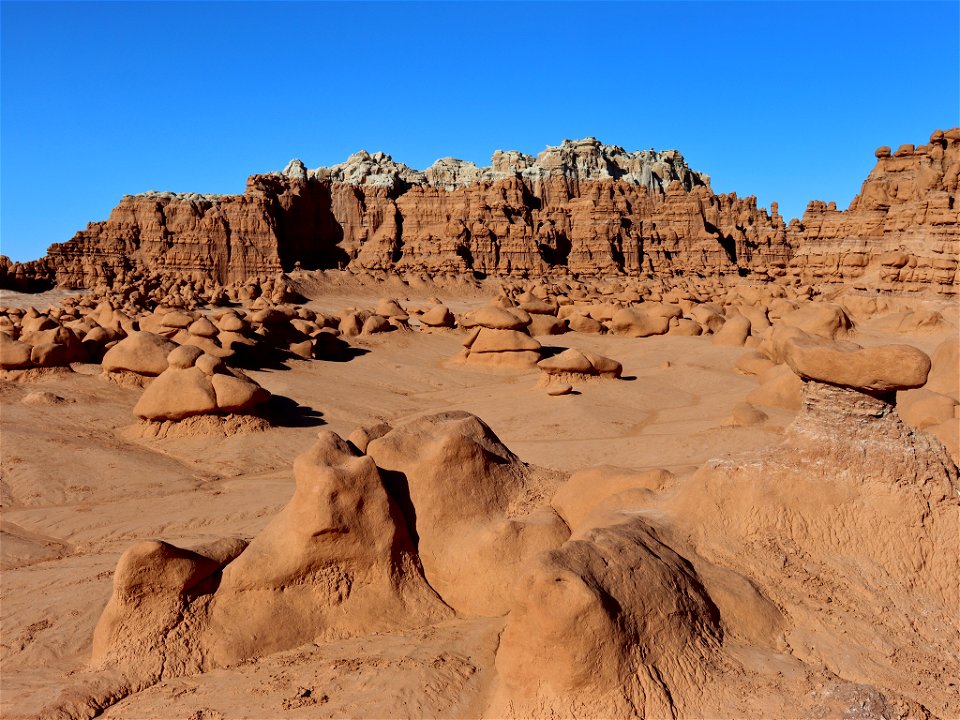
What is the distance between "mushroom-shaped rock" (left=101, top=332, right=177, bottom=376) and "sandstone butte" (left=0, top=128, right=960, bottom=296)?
1159 inches

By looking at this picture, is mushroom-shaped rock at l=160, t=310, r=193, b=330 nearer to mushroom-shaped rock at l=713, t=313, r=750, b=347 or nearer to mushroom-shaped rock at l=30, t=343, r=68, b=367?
mushroom-shaped rock at l=30, t=343, r=68, b=367

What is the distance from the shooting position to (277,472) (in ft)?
34.2

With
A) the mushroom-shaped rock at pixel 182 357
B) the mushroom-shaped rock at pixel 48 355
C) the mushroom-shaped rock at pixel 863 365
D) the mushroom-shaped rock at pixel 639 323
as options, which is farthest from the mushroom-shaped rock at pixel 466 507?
the mushroom-shaped rock at pixel 639 323

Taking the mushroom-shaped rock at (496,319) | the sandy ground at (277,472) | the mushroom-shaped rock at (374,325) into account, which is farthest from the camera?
the mushroom-shaped rock at (374,325)

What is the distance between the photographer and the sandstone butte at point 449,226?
47406 mm

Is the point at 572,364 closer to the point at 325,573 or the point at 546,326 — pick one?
the point at 546,326

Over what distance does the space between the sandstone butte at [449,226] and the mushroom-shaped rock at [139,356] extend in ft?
96.6

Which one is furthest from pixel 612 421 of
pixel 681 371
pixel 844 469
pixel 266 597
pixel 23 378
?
pixel 23 378

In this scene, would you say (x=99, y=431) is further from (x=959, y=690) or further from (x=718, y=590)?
(x=959, y=690)

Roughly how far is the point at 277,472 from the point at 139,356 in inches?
193

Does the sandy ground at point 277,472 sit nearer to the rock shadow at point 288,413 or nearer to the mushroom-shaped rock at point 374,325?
the rock shadow at point 288,413

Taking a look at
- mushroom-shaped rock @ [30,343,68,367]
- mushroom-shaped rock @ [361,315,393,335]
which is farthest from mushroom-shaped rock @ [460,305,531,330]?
mushroom-shaped rock @ [30,343,68,367]

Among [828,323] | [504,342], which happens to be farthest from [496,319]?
[828,323]

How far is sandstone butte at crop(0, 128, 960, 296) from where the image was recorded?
156 feet
